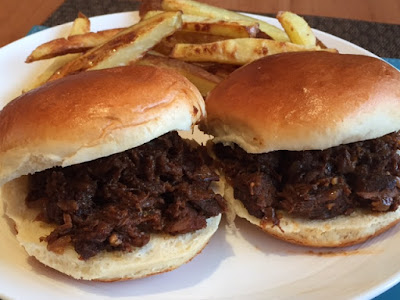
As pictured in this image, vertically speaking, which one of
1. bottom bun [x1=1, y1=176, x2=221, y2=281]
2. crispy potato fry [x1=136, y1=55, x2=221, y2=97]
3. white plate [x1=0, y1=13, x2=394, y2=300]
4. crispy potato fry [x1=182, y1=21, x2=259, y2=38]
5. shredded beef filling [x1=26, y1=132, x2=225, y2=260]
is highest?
crispy potato fry [x1=182, y1=21, x2=259, y2=38]

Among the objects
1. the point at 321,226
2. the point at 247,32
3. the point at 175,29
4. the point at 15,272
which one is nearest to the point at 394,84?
the point at 321,226

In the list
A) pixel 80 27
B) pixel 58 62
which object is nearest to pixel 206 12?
pixel 80 27

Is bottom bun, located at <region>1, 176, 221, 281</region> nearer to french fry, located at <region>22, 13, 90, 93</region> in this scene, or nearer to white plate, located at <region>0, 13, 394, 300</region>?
white plate, located at <region>0, 13, 394, 300</region>

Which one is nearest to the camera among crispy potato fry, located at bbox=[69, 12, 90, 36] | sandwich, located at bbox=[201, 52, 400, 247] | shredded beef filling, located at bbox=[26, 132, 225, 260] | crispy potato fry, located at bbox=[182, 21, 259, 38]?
shredded beef filling, located at bbox=[26, 132, 225, 260]

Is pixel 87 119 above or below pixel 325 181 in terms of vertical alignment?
above

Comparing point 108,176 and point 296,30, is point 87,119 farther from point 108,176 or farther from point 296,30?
point 296,30

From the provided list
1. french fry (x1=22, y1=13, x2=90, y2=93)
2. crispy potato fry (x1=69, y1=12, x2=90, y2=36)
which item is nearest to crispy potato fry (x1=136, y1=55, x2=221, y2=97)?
french fry (x1=22, y1=13, x2=90, y2=93)
